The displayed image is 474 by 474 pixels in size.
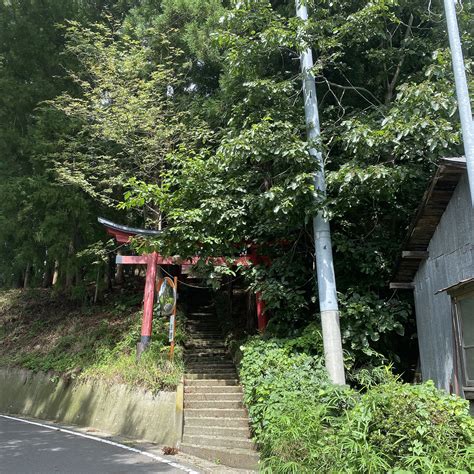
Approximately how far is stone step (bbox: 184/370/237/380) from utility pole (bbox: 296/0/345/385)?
405 cm

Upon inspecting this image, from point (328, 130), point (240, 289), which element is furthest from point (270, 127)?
point (240, 289)

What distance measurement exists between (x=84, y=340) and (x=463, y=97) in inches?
533

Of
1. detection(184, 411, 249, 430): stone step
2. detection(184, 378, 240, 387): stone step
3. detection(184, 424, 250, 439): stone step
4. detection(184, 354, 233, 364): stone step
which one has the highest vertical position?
detection(184, 354, 233, 364): stone step

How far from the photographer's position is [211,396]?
10.2 m

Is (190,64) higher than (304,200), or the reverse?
(190,64)

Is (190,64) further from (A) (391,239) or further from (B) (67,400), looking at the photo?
(B) (67,400)

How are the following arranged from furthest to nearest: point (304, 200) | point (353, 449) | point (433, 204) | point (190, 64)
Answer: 1. point (190, 64)
2. point (304, 200)
3. point (433, 204)
4. point (353, 449)

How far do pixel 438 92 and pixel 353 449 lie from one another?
5.92 meters

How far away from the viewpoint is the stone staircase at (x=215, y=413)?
27.5 ft

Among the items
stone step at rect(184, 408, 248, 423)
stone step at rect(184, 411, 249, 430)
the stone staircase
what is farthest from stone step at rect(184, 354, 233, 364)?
stone step at rect(184, 411, 249, 430)

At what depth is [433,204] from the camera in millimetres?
7840

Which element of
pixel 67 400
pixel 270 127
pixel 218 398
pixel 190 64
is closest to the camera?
pixel 270 127

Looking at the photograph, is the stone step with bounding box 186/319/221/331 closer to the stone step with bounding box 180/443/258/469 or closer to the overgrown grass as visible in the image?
the overgrown grass

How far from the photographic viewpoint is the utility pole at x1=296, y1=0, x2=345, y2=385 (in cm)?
777
